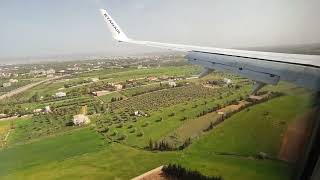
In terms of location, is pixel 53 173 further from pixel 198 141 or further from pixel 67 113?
pixel 198 141

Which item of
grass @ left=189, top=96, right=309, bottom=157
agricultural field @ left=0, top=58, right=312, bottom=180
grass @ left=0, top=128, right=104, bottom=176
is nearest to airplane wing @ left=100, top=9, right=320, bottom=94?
grass @ left=189, top=96, right=309, bottom=157

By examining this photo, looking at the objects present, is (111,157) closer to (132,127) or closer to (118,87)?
(132,127)

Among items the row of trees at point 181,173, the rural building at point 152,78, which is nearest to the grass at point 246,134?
the row of trees at point 181,173

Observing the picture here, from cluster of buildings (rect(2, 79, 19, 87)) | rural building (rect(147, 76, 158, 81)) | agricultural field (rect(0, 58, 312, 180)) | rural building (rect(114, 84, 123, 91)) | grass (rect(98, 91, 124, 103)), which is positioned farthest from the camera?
rural building (rect(147, 76, 158, 81))

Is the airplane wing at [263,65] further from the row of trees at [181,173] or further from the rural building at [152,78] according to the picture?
the rural building at [152,78]

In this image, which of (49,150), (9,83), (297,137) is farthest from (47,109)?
(297,137)

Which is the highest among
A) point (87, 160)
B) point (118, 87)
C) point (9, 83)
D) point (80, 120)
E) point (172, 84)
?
point (9, 83)

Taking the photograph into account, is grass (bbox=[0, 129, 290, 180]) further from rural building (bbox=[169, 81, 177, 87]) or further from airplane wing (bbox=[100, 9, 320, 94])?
airplane wing (bbox=[100, 9, 320, 94])

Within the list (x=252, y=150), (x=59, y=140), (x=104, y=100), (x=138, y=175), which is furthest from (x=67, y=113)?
(x=252, y=150)
